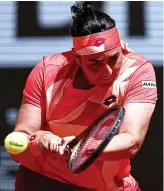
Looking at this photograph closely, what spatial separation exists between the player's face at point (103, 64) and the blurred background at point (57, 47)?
4.83 feet

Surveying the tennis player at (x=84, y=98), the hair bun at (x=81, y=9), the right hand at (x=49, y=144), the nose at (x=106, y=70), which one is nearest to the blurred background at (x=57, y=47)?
the tennis player at (x=84, y=98)

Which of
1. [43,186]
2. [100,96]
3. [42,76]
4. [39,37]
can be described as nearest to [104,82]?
[100,96]

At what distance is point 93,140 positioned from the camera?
8.34 ft

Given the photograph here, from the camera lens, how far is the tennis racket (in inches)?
91.8

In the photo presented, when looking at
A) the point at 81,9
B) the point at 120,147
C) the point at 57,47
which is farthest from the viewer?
the point at 57,47

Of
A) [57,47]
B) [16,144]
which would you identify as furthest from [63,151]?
[57,47]

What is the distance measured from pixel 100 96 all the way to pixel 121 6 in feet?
5.05

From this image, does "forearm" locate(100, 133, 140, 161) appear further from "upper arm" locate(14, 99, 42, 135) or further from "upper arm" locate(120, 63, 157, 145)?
"upper arm" locate(14, 99, 42, 135)

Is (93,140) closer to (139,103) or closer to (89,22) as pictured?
(139,103)

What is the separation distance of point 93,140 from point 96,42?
407 mm

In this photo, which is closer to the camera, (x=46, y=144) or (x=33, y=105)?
(x=46, y=144)

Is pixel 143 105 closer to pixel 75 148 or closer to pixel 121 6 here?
pixel 75 148

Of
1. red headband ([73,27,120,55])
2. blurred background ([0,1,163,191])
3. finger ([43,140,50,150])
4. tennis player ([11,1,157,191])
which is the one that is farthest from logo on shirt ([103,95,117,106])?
blurred background ([0,1,163,191])

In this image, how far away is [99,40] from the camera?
270 cm
